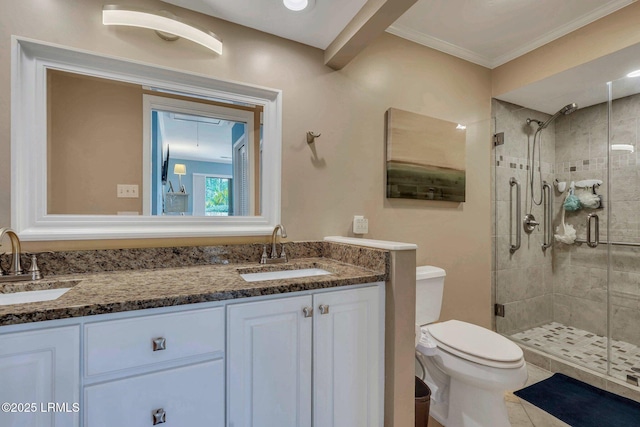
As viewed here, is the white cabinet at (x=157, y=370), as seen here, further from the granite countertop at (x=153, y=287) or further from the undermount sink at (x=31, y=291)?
the undermount sink at (x=31, y=291)

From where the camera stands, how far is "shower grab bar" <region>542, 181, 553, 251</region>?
2.75 metres

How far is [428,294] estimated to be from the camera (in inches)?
71.9

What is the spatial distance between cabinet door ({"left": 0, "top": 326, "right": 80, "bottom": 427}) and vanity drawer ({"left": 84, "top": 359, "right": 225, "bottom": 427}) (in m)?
0.05

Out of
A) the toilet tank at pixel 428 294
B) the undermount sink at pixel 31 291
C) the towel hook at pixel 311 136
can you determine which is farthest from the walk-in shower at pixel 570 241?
the undermount sink at pixel 31 291

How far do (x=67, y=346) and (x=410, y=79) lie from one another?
2.27m

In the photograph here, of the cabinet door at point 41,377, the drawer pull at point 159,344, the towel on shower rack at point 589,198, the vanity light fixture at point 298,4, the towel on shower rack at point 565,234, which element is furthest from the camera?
the towel on shower rack at point 565,234

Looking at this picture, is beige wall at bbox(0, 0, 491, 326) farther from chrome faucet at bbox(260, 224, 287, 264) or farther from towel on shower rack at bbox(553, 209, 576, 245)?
towel on shower rack at bbox(553, 209, 576, 245)

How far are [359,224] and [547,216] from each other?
2124 mm

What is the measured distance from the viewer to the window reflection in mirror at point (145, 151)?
51.3 inches

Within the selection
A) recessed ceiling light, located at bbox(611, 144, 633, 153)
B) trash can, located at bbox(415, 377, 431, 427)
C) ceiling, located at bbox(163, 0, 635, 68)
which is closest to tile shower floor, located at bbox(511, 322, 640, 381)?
trash can, located at bbox(415, 377, 431, 427)

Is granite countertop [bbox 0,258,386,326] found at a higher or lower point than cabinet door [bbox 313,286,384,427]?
higher

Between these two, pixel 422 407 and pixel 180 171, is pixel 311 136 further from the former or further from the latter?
pixel 422 407

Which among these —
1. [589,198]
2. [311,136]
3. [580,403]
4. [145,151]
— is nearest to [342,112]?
[311,136]

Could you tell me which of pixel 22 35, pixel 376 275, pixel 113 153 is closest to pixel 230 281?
pixel 376 275
